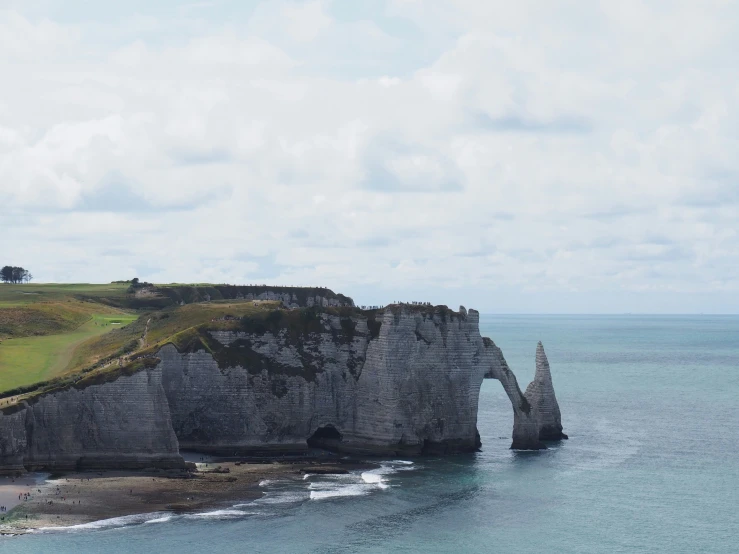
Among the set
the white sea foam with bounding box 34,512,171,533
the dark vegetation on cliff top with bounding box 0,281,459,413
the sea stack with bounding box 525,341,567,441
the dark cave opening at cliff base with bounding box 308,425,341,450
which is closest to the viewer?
the white sea foam with bounding box 34,512,171,533

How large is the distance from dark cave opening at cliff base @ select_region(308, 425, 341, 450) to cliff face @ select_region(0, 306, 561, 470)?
4.5 inches

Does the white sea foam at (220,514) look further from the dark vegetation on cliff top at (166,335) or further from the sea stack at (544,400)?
the sea stack at (544,400)

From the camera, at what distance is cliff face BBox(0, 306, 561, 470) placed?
100 metres

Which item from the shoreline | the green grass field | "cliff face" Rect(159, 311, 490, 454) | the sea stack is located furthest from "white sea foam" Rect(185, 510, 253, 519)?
the sea stack

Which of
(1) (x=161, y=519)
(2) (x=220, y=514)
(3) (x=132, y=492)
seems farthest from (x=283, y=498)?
(3) (x=132, y=492)

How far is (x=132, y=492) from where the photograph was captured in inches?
3246

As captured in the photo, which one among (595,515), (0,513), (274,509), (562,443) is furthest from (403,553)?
(562,443)

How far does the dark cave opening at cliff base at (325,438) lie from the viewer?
10438cm

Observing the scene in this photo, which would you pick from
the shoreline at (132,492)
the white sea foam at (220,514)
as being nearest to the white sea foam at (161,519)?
the white sea foam at (220,514)

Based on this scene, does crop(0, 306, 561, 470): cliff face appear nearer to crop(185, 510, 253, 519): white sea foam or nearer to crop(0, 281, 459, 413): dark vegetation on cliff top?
crop(0, 281, 459, 413): dark vegetation on cliff top

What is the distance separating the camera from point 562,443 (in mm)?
110375

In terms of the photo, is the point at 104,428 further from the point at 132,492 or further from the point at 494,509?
the point at 494,509

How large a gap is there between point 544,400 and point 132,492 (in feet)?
159

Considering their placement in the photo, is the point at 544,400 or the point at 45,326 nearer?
the point at 544,400
